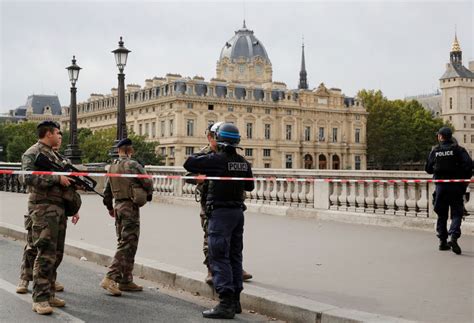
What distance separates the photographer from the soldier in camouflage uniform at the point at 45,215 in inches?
264

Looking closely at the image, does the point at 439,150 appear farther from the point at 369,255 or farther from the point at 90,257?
the point at 90,257

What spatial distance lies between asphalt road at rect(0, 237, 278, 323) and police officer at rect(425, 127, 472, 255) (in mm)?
4383

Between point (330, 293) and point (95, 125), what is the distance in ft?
373

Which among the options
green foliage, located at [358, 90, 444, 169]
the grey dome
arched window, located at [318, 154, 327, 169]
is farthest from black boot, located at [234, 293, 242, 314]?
the grey dome

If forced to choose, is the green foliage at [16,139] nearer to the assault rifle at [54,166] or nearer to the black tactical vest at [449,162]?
the black tactical vest at [449,162]

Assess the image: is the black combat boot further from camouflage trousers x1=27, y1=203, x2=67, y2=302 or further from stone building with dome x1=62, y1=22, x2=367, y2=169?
stone building with dome x1=62, y1=22, x2=367, y2=169

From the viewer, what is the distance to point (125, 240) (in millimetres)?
7801

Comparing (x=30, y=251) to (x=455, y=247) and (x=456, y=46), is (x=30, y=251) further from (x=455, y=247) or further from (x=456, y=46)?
(x=456, y=46)

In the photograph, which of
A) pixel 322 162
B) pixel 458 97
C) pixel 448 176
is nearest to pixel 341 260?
pixel 448 176

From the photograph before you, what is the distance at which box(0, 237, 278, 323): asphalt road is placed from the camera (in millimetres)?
6434

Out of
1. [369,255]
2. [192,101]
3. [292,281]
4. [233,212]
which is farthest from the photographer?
[192,101]

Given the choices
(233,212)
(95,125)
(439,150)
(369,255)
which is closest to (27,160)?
(233,212)

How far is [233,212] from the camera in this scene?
6566mm

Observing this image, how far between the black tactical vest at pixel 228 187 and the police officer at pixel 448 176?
176 inches
